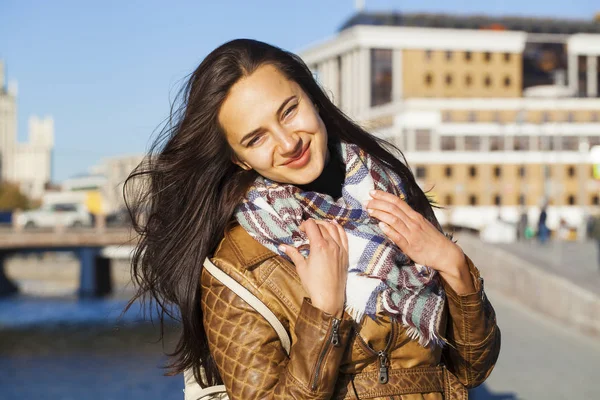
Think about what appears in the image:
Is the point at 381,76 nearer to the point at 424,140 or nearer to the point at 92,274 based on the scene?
the point at 424,140

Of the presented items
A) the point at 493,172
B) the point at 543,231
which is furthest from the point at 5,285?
the point at 543,231

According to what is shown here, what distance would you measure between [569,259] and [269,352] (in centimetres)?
1952

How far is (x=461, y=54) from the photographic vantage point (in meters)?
75.1

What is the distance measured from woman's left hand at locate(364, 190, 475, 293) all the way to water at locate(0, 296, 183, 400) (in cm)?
1220

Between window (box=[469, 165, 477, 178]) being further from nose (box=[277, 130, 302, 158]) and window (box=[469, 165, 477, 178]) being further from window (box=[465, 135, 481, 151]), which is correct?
nose (box=[277, 130, 302, 158])

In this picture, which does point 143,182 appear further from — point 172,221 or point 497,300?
point 497,300

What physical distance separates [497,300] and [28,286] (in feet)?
166

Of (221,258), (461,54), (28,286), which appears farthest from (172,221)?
(461,54)

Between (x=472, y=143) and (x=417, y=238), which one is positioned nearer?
(x=417, y=238)

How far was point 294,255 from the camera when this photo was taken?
Answer: 212cm

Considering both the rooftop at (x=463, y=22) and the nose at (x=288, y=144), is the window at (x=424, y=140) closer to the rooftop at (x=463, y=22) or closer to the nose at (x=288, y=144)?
the rooftop at (x=463, y=22)

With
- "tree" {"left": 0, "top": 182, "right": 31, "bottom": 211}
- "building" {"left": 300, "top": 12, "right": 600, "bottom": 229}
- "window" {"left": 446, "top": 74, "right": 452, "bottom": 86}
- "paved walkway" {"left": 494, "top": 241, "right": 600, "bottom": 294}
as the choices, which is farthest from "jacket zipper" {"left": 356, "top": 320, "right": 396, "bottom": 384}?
"tree" {"left": 0, "top": 182, "right": 31, "bottom": 211}

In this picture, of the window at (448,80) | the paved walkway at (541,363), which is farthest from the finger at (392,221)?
the window at (448,80)

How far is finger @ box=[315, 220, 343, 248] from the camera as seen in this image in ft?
7.00
